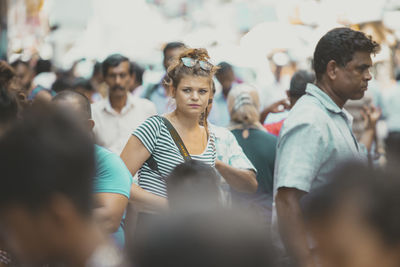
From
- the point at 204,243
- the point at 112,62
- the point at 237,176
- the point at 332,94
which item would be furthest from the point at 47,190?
the point at 112,62

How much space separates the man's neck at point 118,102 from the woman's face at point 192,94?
3.11 metres

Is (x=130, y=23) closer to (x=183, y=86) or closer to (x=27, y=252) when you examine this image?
(x=183, y=86)

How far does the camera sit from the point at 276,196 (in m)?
3.90

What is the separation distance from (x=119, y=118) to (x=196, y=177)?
16.9ft

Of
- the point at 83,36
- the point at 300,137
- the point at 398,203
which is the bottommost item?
the point at 83,36

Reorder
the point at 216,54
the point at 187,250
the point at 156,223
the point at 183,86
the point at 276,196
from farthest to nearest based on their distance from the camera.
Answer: the point at 216,54 → the point at 183,86 → the point at 276,196 → the point at 156,223 → the point at 187,250

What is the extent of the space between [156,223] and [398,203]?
2.36ft

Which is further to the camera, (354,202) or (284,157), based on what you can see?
(284,157)

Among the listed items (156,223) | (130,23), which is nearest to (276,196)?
(156,223)

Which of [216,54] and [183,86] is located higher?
[183,86]

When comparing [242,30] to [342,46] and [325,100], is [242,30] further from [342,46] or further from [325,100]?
[325,100]

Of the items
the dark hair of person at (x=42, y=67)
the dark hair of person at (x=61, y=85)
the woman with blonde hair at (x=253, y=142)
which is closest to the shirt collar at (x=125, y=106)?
the woman with blonde hair at (x=253, y=142)

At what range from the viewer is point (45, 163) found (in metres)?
2.14

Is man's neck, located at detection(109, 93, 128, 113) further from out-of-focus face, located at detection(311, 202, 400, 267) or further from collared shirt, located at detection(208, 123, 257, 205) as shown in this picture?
out-of-focus face, located at detection(311, 202, 400, 267)
